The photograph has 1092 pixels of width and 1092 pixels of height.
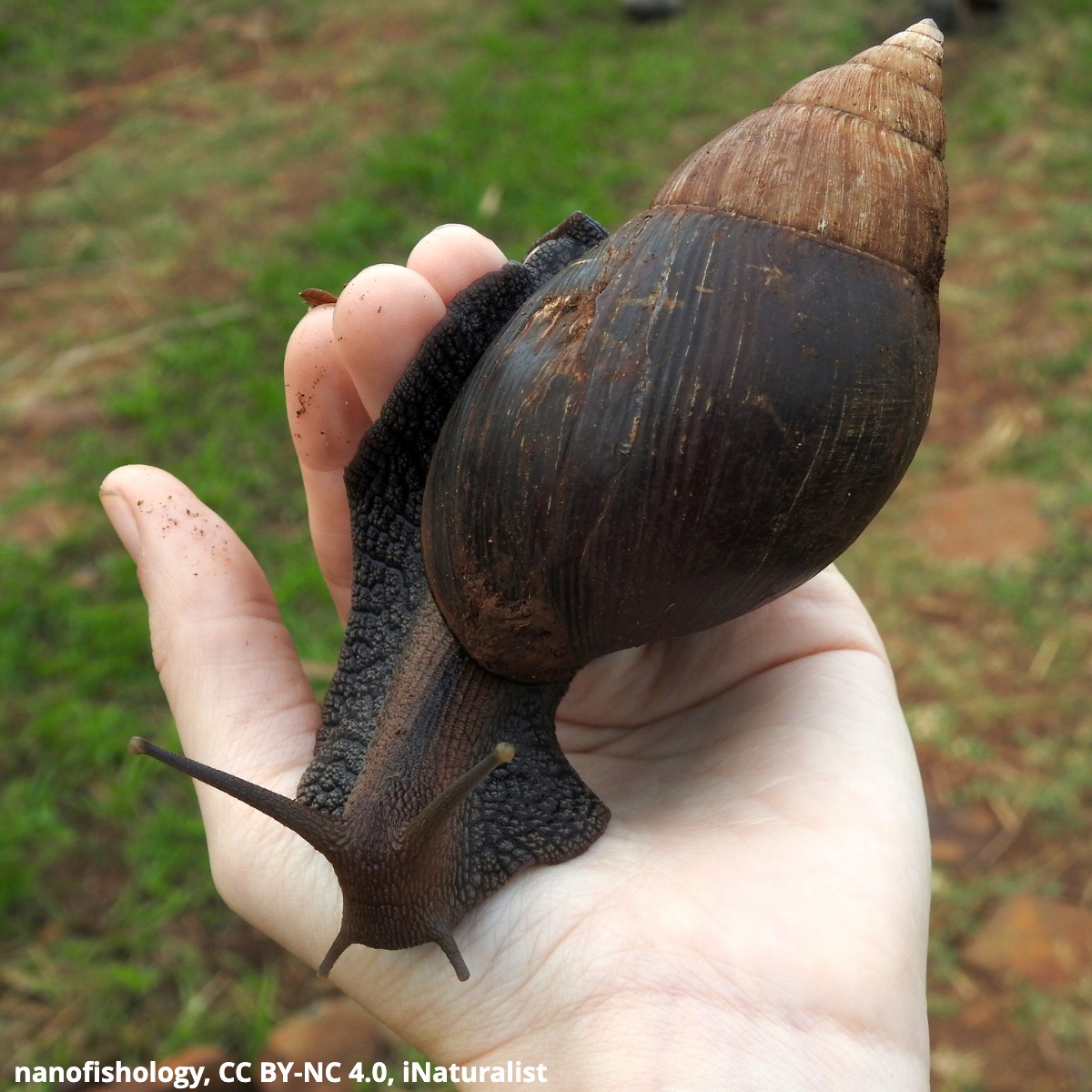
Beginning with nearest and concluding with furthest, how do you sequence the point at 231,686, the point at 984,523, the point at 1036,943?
the point at 231,686 < the point at 1036,943 < the point at 984,523

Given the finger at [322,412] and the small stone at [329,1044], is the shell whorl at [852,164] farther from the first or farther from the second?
the small stone at [329,1044]

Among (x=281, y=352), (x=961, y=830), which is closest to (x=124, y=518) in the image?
(x=961, y=830)

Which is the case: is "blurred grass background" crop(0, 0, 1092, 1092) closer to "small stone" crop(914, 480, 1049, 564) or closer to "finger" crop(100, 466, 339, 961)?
"small stone" crop(914, 480, 1049, 564)

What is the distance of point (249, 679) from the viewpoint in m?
2.00

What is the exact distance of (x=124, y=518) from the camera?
6.97 feet

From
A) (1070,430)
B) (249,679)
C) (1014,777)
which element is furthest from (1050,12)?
(249,679)

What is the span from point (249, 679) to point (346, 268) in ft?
10.1

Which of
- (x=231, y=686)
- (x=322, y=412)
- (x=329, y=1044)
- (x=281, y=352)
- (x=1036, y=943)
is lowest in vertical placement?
(x=1036, y=943)

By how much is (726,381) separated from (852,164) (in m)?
0.39

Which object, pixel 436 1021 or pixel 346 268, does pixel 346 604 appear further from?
pixel 346 268

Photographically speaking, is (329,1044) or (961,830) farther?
(961,830)

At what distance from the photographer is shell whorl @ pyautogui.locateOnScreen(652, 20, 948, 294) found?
5.35 feet

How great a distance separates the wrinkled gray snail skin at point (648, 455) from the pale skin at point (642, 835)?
0.11 m

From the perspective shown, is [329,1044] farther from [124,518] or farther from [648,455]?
[648,455]
